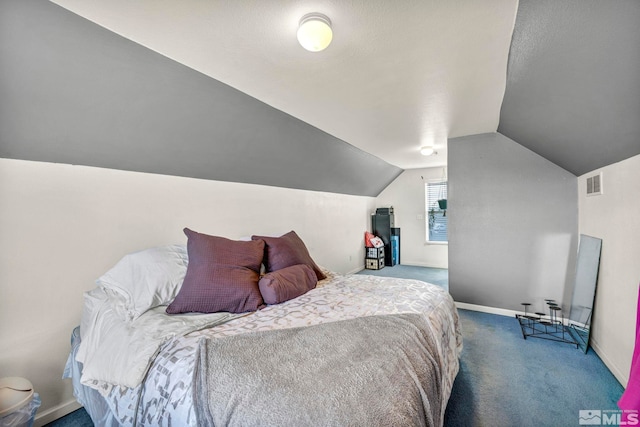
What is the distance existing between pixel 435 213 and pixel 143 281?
5815 mm

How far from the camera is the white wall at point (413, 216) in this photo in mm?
6172

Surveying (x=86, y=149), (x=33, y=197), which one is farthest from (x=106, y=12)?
(x=33, y=197)

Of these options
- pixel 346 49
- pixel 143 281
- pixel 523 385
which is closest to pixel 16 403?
pixel 143 281

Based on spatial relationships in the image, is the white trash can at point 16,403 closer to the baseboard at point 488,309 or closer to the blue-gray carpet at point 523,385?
the blue-gray carpet at point 523,385

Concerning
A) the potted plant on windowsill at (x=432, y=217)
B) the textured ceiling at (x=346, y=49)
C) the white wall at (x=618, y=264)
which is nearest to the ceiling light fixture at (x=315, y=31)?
the textured ceiling at (x=346, y=49)

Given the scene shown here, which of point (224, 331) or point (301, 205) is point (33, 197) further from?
point (301, 205)

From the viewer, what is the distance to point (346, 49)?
169cm

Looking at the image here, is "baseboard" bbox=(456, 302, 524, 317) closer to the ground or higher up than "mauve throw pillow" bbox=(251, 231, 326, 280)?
closer to the ground

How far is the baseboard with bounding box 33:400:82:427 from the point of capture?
1.74 metres

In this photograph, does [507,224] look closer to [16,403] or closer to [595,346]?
[595,346]

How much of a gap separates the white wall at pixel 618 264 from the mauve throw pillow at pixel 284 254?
2.37m

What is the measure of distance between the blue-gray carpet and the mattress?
0.25 m
